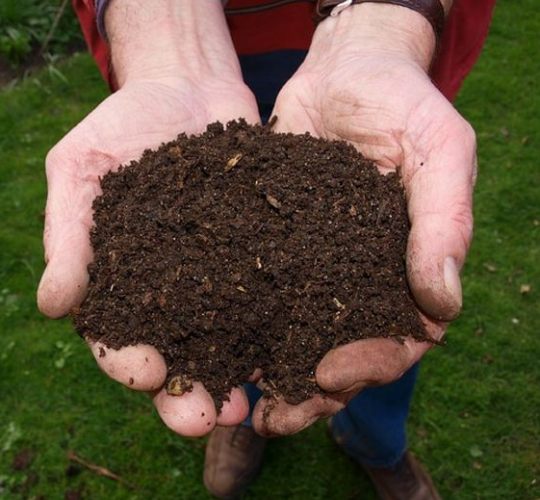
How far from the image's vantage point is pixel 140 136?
2133 mm

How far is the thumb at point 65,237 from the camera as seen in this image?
1.80 m

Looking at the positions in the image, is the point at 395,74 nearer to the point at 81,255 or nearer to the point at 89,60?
the point at 81,255

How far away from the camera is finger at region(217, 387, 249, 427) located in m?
1.86

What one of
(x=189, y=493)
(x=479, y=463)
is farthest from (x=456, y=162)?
(x=189, y=493)

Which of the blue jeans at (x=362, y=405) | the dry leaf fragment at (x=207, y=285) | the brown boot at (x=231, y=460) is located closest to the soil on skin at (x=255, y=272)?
the dry leaf fragment at (x=207, y=285)

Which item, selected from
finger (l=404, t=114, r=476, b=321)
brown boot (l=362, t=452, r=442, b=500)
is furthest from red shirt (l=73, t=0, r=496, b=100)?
brown boot (l=362, t=452, r=442, b=500)

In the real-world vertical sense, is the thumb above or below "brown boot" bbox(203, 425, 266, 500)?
above

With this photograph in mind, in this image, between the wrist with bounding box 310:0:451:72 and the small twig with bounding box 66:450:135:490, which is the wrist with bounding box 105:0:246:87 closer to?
the wrist with bounding box 310:0:451:72

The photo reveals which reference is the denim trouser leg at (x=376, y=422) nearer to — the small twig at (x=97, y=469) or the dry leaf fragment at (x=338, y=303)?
the small twig at (x=97, y=469)

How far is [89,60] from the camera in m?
5.30

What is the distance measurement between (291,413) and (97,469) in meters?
1.65

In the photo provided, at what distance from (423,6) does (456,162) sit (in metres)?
0.71

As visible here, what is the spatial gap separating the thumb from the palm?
24.0 inches

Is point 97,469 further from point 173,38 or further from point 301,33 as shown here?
point 301,33
